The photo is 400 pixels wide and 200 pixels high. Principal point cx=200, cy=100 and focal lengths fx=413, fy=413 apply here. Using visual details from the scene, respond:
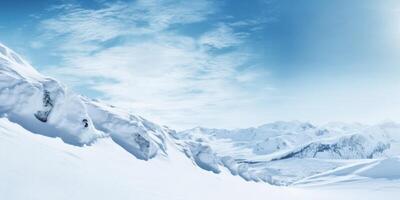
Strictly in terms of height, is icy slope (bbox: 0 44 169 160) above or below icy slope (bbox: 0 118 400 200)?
above

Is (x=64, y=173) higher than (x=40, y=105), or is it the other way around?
(x=40, y=105)

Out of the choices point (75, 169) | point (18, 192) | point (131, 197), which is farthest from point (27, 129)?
point (18, 192)

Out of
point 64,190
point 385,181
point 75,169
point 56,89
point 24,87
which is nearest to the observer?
point 64,190

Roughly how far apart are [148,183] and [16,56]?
505 inches

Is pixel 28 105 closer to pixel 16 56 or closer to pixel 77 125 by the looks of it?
pixel 77 125

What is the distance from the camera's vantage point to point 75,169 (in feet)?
62.4

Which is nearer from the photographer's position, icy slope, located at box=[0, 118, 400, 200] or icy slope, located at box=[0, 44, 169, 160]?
icy slope, located at box=[0, 118, 400, 200]

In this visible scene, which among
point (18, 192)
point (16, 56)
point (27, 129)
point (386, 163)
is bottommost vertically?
point (18, 192)

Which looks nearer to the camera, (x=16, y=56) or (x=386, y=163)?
(x=16, y=56)

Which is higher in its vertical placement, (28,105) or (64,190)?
(28,105)

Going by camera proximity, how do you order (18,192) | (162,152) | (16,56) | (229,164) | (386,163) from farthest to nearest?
(386,163), (229,164), (162,152), (16,56), (18,192)

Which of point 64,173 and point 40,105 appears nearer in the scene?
point 64,173

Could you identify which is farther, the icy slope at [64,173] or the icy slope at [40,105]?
the icy slope at [40,105]

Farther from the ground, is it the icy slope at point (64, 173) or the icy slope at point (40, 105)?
the icy slope at point (40, 105)
